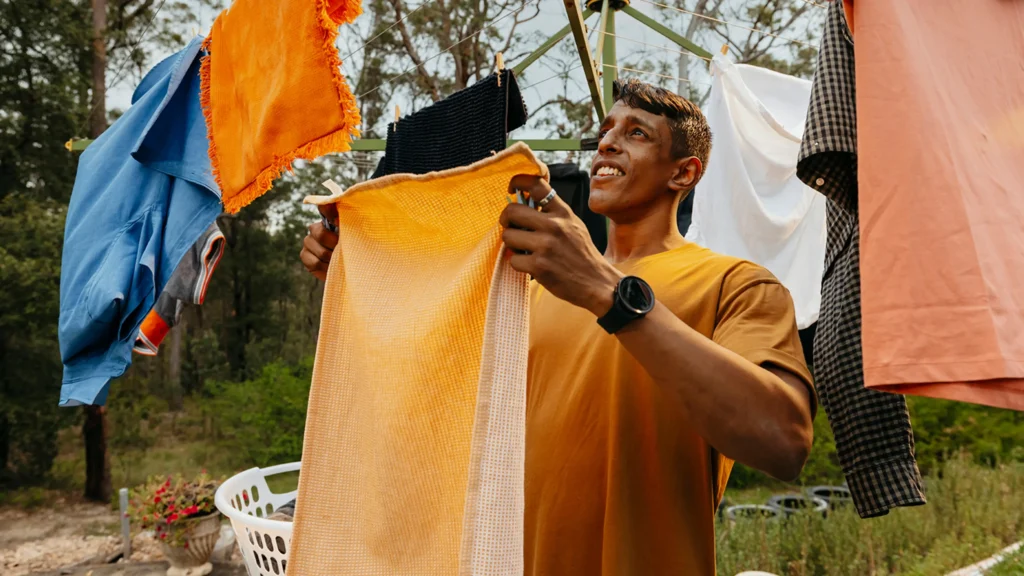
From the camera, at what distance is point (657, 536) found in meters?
1.46

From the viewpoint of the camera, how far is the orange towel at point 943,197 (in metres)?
0.84

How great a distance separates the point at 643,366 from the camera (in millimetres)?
1238

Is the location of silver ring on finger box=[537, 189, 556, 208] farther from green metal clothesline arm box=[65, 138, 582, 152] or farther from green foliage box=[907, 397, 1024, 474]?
green foliage box=[907, 397, 1024, 474]

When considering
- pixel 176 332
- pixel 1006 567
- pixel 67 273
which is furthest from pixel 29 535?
pixel 1006 567

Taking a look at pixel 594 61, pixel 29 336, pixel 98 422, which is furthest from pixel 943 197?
pixel 29 336

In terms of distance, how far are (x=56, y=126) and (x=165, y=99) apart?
1135cm

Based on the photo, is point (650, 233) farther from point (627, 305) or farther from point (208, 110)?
point (208, 110)

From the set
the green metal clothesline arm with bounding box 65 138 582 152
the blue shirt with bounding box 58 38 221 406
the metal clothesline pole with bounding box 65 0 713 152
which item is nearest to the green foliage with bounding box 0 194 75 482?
the metal clothesline pole with bounding box 65 0 713 152

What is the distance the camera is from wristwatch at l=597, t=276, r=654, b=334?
1148 millimetres

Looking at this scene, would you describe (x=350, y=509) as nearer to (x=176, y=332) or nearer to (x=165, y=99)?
(x=165, y=99)

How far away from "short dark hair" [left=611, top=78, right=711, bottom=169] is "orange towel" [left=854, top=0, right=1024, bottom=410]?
87 cm

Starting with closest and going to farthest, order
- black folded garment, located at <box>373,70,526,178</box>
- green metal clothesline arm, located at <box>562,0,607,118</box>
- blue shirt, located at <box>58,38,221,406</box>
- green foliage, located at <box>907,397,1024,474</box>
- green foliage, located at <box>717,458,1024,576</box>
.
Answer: black folded garment, located at <box>373,70,526,178</box>
blue shirt, located at <box>58,38,221,406</box>
green metal clothesline arm, located at <box>562,0,607,118</box>
green foliage, located at <box>717,458,1024,576</box>
green foliage, located at <box>907,397,1024,474</box>

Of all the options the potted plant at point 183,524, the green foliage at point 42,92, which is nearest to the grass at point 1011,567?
the potted plant at point 183,524

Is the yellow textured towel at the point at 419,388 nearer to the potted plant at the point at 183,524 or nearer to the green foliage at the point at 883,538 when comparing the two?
the green foliage at the point at 883,538
